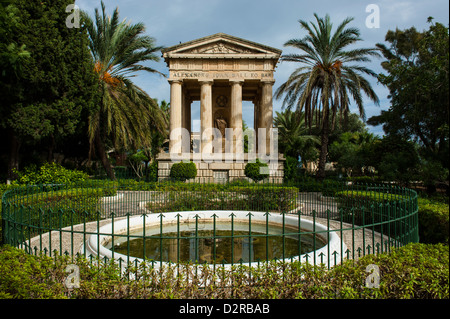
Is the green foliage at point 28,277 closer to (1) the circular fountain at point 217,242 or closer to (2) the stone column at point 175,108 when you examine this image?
(1) the circular fountain at point 217,242

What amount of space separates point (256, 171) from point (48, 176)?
1120cm

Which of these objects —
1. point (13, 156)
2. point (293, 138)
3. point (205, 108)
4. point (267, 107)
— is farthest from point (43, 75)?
point (293, 138)

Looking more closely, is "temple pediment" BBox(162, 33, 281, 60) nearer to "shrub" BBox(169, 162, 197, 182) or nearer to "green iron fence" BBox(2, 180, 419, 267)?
"shrub" BBox(169, 162, 197, 182)

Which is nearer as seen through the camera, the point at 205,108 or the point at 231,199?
the point at 231,199

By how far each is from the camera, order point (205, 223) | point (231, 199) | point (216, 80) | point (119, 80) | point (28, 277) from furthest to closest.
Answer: point (216, 80)
point (119, 80)
point (231, 199)
point (205, 223)
point (28, 277)

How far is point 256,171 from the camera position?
19031mm

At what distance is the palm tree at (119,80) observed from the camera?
683 inches

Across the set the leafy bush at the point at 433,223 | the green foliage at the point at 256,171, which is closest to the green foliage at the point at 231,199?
the leafy bush at the point at 433,223

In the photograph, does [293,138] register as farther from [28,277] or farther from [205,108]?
[28,277]

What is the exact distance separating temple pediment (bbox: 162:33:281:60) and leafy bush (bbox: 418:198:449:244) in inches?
654
